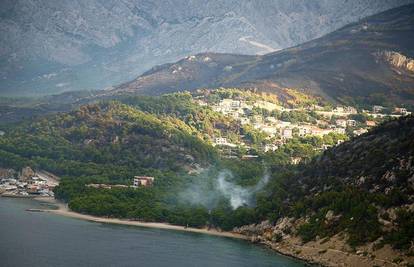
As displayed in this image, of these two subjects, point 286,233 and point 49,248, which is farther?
point 286,233

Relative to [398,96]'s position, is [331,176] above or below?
below

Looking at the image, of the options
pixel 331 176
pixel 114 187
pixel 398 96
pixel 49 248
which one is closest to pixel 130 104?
pixel 398 96

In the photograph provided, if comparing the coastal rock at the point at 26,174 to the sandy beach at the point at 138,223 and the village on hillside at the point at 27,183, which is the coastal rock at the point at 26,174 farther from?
the sandy beach at the point at 138,223

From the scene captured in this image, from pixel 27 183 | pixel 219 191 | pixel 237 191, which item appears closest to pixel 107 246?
pixel 237 191

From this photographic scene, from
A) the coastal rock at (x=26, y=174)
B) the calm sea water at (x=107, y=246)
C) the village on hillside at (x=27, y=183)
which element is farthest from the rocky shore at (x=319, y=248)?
the coastal rock at (x=26, y=174)

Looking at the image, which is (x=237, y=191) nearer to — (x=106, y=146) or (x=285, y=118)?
(x=106, y=146)

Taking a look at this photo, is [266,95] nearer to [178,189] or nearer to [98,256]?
[178,189]
